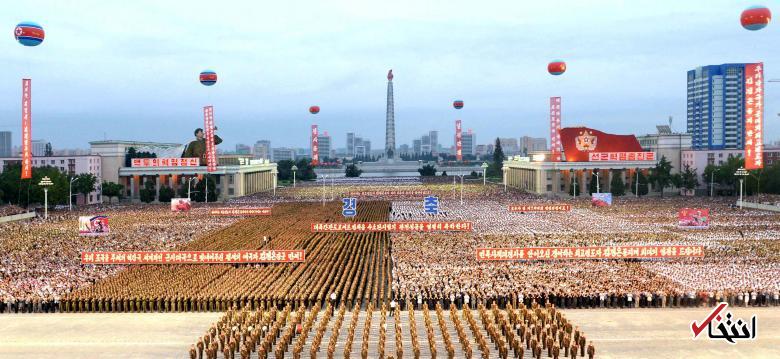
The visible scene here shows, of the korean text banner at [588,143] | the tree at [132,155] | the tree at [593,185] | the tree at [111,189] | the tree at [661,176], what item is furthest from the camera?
the tree at [132,155]

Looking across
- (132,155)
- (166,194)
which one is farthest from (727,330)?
(132,155)

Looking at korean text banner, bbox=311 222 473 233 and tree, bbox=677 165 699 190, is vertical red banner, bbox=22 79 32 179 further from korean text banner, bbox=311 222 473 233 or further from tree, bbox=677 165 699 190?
tree, bbox=677 165 699 190

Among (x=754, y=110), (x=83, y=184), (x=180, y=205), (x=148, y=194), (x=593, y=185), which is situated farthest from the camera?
(x=593, y=185)

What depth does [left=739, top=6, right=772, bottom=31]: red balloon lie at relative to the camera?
50656mm

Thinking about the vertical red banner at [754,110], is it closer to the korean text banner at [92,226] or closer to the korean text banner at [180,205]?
the korean text banner at [92,226]

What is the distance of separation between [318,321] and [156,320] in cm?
615

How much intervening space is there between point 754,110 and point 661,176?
49984mm

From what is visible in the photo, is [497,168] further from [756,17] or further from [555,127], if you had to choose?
[756,17]

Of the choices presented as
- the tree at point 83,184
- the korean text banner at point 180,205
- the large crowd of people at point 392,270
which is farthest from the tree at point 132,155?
the large crowd of people at point 392,270

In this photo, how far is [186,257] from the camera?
41.0 meters

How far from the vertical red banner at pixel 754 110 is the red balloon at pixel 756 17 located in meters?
6.72

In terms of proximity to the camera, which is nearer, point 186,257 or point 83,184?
point 186,257

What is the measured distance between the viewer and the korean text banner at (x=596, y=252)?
4000 cm

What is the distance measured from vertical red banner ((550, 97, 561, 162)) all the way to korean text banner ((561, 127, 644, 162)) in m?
2.64
